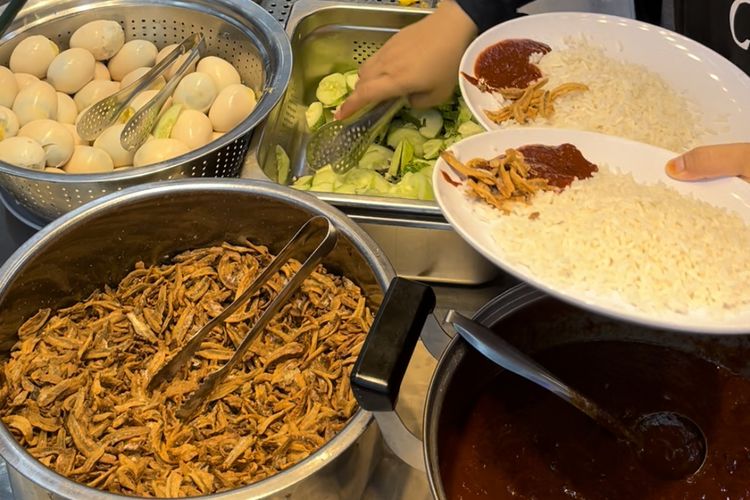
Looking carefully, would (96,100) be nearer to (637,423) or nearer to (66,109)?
(66,109)

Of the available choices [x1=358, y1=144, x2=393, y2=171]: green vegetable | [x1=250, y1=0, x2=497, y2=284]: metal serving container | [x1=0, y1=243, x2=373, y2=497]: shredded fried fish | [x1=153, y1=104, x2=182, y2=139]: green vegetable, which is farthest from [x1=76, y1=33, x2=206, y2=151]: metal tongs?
[x1=358, y1=144, x2=393, y2=171]: green vegetable

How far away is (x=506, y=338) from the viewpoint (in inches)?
39.6

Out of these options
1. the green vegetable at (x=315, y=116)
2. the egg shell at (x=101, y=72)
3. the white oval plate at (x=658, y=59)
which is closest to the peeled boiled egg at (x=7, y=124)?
the egg shell at (x=101, y=72)

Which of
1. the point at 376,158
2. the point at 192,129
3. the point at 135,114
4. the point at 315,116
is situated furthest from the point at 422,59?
the point at 135,114

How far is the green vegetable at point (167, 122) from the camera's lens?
1.47 m

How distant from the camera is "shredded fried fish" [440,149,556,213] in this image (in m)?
0.94

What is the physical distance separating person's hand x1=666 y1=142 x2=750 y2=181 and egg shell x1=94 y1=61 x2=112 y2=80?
4.23ft

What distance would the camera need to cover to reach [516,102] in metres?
1.19

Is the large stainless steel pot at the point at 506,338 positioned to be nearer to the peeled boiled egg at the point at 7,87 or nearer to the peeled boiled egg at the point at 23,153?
the peeled boiled egg at the point at 23,153

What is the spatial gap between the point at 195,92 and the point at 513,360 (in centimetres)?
98

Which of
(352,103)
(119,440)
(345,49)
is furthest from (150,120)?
(119,440)

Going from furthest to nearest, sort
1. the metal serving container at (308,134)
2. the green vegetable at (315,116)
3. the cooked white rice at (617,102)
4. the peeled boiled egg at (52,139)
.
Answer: the green vegetable at (315,116), the peeled boiled egg at (52,139), the metal serving container at (308,134), the cooked white rice at (617,102)

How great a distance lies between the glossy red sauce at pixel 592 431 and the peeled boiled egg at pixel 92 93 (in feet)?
3.65

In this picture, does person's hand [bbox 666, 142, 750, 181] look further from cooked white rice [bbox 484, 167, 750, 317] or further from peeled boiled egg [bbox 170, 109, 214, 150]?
peeled boiled egg [bbox 170, 109, 214, 150]
